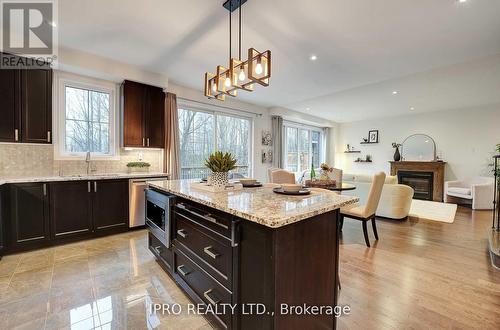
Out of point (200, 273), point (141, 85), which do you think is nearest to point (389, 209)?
point (200, 273)

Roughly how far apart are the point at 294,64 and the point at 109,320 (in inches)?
153

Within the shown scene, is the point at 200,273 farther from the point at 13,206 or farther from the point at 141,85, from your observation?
the point at 141,85

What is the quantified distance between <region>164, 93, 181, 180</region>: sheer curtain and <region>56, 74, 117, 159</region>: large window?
892 millimetres

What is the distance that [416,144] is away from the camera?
24.5 ft

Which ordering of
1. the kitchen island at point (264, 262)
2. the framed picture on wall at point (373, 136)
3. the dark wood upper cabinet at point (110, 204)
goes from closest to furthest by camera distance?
the kitchen island at point (264, 262)
the dark wood upper cabinet at point (110, 204)
the framed picture on wall at point (373, 136)

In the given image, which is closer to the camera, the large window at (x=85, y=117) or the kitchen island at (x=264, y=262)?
the kitchen island at (x=264, y=262)

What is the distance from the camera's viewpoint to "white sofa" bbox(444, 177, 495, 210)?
5.41m

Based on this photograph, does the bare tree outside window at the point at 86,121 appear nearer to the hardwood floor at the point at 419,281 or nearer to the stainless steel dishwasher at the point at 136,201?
the stainless steel dishwasher at the point at 136,201

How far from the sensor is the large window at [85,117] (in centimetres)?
353

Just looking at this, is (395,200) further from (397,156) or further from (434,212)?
(397,156)

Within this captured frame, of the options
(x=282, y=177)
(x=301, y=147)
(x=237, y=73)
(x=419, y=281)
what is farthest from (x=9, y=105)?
(x=301, y=147)

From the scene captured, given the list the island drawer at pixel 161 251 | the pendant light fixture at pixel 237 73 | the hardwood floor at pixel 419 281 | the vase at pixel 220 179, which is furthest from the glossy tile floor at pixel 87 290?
the pendant light fixture at pixel 237 73

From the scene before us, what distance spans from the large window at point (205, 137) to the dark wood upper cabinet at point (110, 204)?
5.08 ft

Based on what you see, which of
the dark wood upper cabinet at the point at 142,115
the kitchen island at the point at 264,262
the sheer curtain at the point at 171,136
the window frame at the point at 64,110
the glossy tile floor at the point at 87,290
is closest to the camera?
the kitchen island at the point at 264,262
